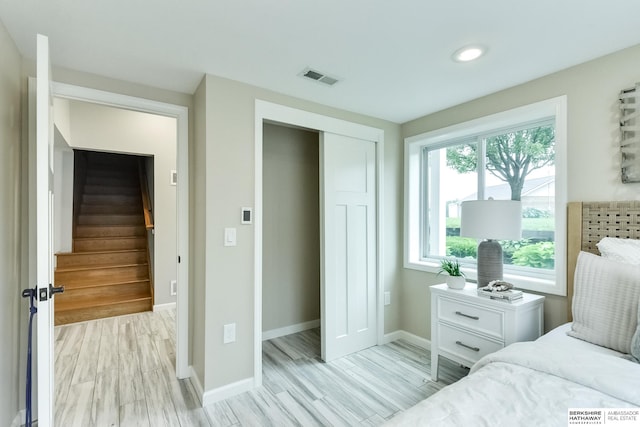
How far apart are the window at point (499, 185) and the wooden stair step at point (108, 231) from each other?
15.5ft

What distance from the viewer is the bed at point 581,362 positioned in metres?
0.99

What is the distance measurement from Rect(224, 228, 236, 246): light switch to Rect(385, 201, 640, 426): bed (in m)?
1.59

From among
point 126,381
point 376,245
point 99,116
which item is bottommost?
point 126,381

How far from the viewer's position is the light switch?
86.8 inches

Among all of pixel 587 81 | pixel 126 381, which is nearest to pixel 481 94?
pixel 587 81

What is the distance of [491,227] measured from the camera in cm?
207

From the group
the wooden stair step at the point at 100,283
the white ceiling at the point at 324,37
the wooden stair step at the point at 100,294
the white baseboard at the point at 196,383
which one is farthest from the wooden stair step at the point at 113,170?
the white baseboard at the point at 196,383

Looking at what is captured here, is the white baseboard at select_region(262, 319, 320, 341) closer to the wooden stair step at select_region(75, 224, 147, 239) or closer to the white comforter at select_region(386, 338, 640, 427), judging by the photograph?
the white comforter at select_region(386, 338, 640, 427)

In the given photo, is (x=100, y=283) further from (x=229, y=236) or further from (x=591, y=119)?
(x=591, y=119)

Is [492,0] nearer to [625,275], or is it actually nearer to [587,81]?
[587,81]

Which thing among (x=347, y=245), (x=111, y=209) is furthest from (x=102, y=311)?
(x=347, y=245)

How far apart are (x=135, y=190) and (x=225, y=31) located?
A: 19.6 feet

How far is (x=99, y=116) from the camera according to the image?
3.87 meters

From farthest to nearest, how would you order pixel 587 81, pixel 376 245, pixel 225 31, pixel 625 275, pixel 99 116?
pixel 99 116 < pixel 376 245 < pixel 587 81 < pixel 225 31 < pixel 625 275
